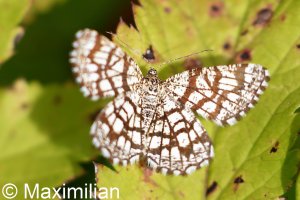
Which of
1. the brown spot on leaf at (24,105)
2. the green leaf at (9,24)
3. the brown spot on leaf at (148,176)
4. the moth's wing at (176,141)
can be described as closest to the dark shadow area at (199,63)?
the moth's wing at (176,141)

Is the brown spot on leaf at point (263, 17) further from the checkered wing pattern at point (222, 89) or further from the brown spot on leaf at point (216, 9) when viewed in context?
the checkered wing pattern at point (222, 89)

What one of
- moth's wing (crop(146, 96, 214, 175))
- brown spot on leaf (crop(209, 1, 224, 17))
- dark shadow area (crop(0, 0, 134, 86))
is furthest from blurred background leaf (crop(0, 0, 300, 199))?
dark shadow area (crop(0, 0, 134, 86))

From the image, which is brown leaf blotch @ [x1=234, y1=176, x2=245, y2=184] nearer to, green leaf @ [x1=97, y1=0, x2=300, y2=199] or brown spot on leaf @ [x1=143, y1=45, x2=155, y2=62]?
green leaf @ [x1=97, y1=0, x2=300, y2=199]

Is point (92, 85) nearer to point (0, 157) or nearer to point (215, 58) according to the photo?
point (215, 58)

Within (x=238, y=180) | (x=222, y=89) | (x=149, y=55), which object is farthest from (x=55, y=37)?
(x=238, y=180)

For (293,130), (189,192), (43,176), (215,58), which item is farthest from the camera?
(43,176)

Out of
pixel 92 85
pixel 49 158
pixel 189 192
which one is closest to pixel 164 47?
pixel 92 85

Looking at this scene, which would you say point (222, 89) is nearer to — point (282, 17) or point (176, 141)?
point (176, 141)
